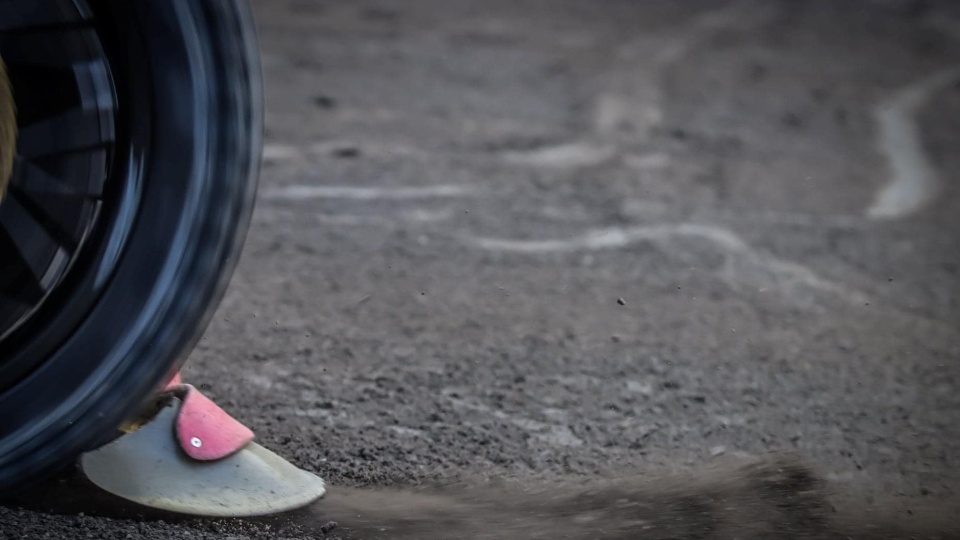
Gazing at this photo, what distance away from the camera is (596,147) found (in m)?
3.85

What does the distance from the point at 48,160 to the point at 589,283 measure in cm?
151

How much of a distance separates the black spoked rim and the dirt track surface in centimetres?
32

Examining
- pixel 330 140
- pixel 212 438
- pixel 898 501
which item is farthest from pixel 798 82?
pixel 212 438

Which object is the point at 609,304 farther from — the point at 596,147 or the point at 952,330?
the point at 596,147

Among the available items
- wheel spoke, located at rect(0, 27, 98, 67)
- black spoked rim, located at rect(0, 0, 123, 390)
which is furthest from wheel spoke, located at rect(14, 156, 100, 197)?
wheel spoke, located at rect(0, 27, 98, 67)

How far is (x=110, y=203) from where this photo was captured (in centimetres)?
156

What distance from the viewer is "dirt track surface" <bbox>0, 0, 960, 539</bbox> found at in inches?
76.3

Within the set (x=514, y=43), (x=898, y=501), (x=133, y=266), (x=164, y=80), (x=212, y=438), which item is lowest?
(x=898, y=501)

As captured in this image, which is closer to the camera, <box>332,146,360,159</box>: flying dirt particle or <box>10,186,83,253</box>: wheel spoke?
<box>10,186,83,253</box>: wheel spoke

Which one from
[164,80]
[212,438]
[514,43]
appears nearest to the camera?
[164,80]

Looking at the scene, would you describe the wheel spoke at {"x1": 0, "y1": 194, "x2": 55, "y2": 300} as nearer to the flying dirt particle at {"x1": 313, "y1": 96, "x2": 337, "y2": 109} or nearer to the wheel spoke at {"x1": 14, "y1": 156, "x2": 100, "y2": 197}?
the wheel spoke at {"x1": 14, "y1": 156, "x2": 100, "y2": 197}

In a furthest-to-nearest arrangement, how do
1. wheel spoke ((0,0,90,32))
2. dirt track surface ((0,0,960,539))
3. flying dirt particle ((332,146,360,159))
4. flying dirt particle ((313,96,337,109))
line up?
flying dirt particle ((313,96,337,109)) < flying dirt particle ((332,146,360,159)) < dirt track surface ((0,0,960,539)) < wheel spoke ((0,0,90,32))

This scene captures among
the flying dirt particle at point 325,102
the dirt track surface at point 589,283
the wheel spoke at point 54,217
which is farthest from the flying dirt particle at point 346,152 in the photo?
the wheel spoke at point 54,217

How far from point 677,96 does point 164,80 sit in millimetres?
3254
